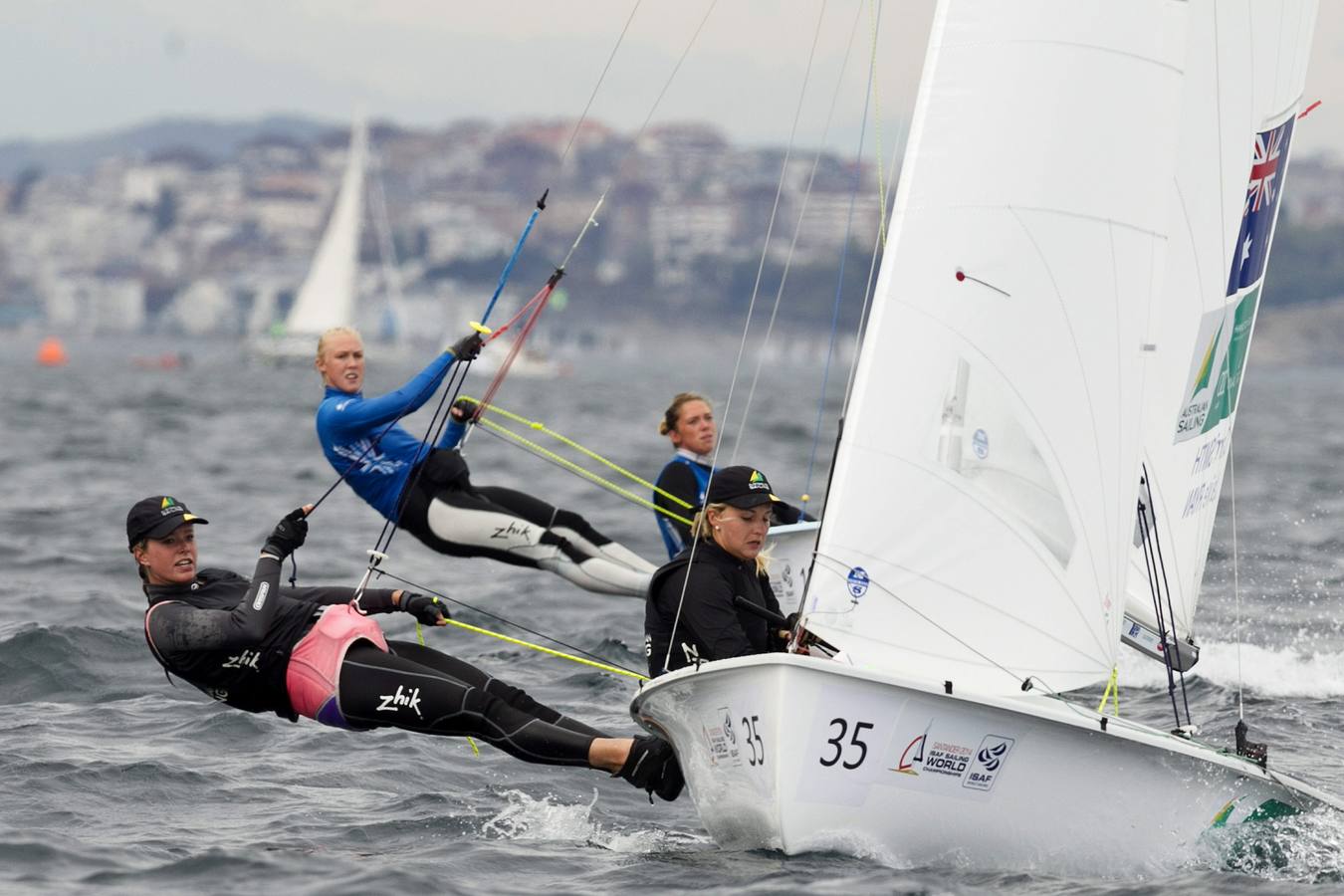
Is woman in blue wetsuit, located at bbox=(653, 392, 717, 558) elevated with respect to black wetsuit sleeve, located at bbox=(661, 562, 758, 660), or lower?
elevated

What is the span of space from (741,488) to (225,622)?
52.3 inches

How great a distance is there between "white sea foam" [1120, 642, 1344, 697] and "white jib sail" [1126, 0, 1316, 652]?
3.91ft

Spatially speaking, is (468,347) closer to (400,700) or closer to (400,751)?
(400,700)

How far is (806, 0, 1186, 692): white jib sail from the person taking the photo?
162 inches

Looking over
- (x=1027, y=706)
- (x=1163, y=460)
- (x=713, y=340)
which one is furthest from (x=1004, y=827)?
Answer: (x=713, y=340)

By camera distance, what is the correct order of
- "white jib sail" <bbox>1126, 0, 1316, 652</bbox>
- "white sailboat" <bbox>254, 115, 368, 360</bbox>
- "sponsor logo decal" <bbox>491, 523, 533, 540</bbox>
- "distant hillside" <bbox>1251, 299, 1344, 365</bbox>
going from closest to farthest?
"white jib sail" <bbox>1126, 0, 1316, 652</bbox>, "sponsor logo decal" <bbox>491, 523, 533, 540</bbox>, "white sailboat" <bbox>254, 115, 368, 360</bbox>, "distant hillside" <bbox>1251, 299, 1344, 365</bbox>

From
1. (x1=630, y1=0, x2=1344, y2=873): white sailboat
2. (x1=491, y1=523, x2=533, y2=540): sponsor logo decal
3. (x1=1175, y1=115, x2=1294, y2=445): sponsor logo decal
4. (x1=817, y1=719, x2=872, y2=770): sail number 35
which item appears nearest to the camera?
(x1=817, y1=719, x2=872, y2=770): sail number 35

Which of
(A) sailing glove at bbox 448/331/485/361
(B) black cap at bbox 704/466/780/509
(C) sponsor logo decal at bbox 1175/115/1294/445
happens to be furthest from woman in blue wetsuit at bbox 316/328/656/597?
(C) sponsor logo decal at bbox 1175/115/1294/445

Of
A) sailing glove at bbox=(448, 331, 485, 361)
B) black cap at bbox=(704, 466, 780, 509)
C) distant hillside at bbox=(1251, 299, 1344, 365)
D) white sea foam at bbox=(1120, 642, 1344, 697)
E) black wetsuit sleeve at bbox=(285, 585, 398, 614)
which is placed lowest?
black wetsuit sleeve at bbox=(285, 585, 398, 614)

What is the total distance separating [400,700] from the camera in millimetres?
4602

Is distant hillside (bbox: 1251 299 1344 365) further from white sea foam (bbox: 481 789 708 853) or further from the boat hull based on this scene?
the boat hull

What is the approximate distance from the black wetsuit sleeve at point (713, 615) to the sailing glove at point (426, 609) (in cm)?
74

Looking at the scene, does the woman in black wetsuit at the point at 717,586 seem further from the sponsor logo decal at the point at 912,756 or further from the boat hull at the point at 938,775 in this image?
the sponsor logo decal at the point at 912,756

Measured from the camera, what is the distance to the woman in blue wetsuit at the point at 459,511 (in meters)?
6.10
